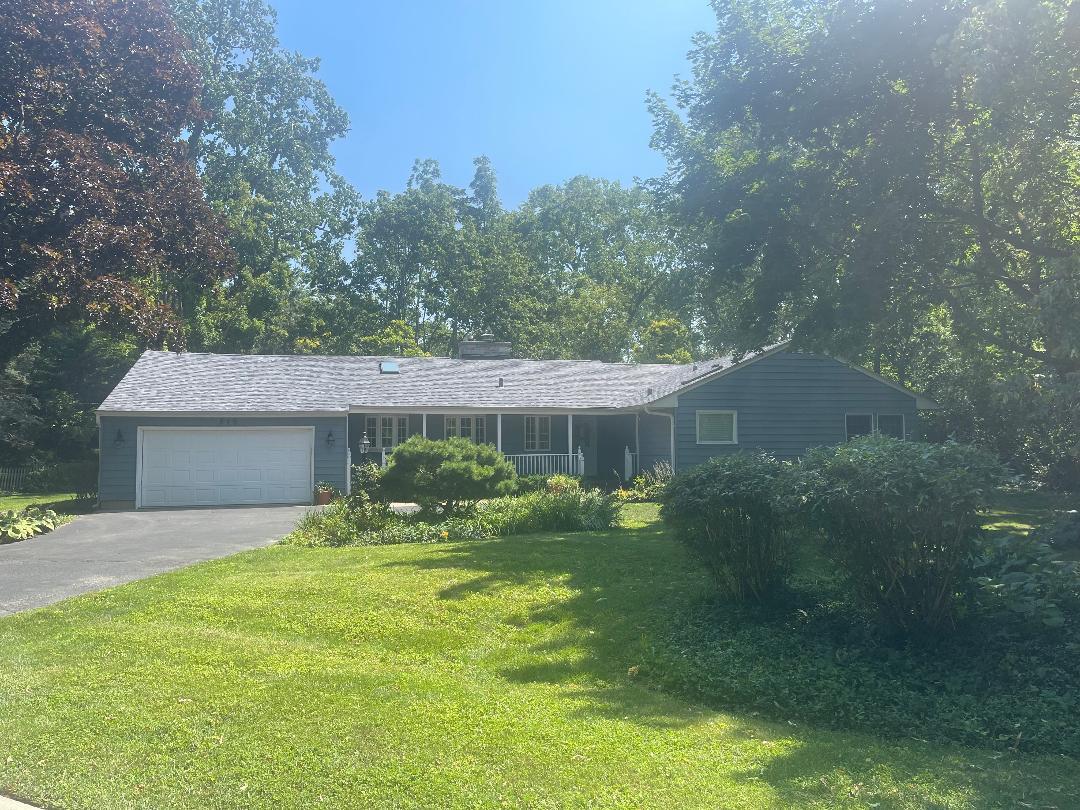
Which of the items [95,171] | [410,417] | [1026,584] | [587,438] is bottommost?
[1026,584]

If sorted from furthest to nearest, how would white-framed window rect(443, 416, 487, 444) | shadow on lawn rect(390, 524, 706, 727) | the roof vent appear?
the roof vent, white-framed window rect(443, 416, 487, 444), shadow on lawn rect(390, 524, 706, 727)

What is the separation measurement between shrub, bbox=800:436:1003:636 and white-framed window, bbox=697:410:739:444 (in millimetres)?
15108

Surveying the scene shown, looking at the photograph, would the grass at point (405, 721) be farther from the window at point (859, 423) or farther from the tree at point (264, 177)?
the tree at point (264, 177)

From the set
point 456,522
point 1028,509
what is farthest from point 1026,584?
point 1028,509

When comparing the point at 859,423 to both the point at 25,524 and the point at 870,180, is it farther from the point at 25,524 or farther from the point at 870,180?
the point at 25,524

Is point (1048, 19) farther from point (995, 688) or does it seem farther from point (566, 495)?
point (566, 495)

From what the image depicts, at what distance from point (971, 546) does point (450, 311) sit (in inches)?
1608

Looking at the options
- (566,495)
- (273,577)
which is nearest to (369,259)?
(566,495)

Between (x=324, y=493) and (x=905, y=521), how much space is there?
16811mm

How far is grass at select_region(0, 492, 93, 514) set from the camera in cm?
2031

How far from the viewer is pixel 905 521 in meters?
6.00

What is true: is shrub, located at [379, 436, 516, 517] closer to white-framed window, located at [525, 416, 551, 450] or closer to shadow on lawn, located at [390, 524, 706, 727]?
shadow on lawn, located at [390, 524, 706, 727]

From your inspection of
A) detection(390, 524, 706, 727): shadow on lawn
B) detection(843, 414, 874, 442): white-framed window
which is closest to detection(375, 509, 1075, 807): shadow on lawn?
detection(390, 524, 706, 727): shadow on lawn

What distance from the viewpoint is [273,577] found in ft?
32.0
